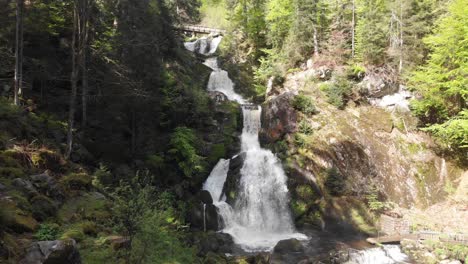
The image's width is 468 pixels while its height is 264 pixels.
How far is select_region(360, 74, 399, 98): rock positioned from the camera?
25.1m

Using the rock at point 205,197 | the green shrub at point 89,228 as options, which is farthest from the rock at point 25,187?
the rock at point 205,197

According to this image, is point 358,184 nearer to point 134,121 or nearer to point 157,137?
point 157,137

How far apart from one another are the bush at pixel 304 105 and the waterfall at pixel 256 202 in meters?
4.26

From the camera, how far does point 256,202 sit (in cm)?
1978

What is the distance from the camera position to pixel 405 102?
24422 millimetres

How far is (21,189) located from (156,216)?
379cm

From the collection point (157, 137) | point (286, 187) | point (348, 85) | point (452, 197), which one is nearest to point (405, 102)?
Result: point (348, 85)

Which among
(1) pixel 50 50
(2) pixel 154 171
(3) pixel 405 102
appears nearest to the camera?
(1) pixel 50 50

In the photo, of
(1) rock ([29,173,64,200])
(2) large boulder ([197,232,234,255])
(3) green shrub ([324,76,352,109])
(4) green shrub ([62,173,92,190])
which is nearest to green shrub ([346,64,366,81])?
(3) green shrub ([324,76,352,109])

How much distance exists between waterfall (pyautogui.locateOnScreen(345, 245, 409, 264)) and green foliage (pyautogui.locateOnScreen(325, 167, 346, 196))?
504cm

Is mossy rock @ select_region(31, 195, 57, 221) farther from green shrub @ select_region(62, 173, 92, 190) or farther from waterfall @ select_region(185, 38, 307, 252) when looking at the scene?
waterfall @ select_region(185, 38, 307, 252)

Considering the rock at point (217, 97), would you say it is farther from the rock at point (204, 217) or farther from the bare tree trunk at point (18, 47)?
the bare tree trunk at point (18, 47)

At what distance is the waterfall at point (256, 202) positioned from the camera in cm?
1794

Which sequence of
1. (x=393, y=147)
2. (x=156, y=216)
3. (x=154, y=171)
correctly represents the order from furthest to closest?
(x=393, y=147) < (x=154, y=171) < (x=156, y=216)
